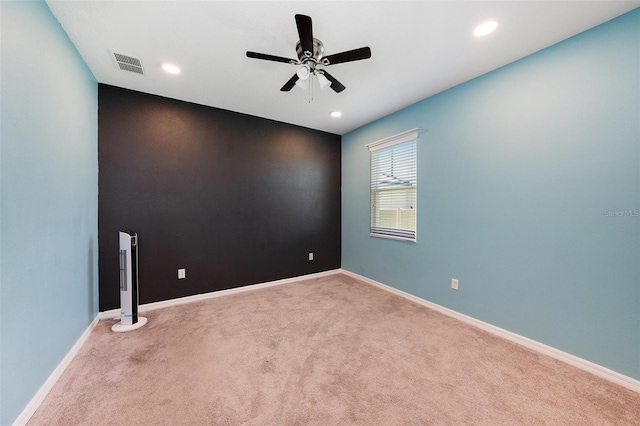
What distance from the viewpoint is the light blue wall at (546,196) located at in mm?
1716

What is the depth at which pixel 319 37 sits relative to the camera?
194 cm

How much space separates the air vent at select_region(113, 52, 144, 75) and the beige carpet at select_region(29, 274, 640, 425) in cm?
267

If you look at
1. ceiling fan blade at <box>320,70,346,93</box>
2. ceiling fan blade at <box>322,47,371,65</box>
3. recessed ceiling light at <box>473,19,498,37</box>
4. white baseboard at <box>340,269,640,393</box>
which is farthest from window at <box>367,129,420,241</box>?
ceiling fan blade at <box>322,47,371,65</box>

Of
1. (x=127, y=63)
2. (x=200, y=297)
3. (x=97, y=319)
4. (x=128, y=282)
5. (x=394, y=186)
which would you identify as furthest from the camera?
(x=394, y=186)

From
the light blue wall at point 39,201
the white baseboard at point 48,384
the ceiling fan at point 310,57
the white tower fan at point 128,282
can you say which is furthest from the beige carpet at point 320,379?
the ceiling fan at point 310,57

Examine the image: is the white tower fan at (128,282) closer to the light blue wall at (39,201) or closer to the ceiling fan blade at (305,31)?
the light blue wall at (39,201)

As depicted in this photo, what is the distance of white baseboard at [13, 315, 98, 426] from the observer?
4.42 feet

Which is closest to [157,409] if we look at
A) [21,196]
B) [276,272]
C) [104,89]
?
[21,196]

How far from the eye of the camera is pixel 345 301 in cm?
317

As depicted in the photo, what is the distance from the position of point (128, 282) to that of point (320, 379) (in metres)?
2.15

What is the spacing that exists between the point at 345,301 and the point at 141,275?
2.60 meters

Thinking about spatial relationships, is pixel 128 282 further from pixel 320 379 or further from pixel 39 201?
pixel 320 379

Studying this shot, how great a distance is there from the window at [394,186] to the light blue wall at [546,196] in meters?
0.19

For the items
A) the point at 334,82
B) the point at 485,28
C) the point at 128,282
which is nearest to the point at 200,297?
the point at 128,282
